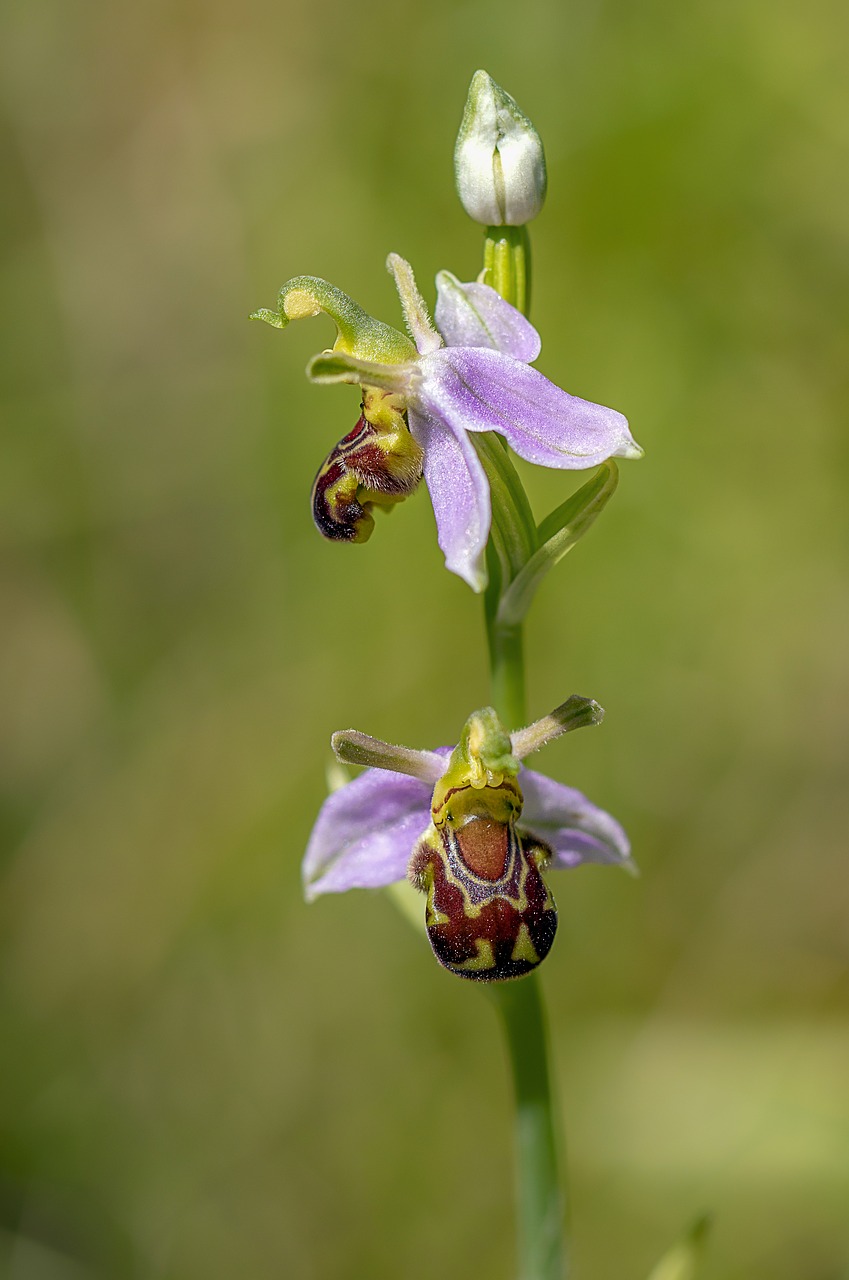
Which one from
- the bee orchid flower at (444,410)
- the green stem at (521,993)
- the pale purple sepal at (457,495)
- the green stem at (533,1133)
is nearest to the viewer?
the pale purple sepal at (457,495)

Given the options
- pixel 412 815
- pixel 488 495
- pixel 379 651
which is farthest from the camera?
pixel 379 651

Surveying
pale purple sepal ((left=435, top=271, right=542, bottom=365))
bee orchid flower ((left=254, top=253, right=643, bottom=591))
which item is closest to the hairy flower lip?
bee orchid flower ((left=254, top=253, right=643, bottom=591))

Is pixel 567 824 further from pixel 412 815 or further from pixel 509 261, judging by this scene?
pixel 509 261

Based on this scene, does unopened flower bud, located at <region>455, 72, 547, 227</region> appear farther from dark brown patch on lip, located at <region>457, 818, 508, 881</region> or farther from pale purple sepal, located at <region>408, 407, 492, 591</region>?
dark brown patch on lip, located at <region>457, 818, 508, 881</region>

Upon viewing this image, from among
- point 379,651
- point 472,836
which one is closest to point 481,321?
point 472,836

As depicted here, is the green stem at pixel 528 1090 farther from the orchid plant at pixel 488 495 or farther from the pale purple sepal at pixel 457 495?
the pale purple sepal at pixel 457 495

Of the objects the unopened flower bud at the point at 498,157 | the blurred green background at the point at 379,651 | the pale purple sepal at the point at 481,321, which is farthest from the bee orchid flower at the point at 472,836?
the blurred green background at the point at 379,651
